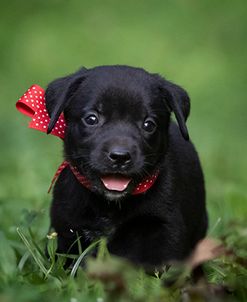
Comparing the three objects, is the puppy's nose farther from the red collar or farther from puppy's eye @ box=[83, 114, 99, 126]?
the red collar

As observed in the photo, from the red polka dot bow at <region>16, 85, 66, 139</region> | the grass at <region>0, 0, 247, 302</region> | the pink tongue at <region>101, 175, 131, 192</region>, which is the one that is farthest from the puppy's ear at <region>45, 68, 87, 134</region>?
the grass at <region>0, 0, 247, 302</region>

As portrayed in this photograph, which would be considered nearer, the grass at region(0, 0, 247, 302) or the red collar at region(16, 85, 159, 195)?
the grass at region(0, 0, 247, 302)

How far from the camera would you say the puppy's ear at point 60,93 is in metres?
5.04

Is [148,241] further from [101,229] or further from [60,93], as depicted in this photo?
[60,93]

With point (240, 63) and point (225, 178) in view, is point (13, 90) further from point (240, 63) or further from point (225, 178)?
point (225, 178)

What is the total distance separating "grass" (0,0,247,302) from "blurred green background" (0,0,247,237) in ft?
0.06

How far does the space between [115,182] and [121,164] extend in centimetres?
21

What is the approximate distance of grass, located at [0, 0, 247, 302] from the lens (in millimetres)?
3971

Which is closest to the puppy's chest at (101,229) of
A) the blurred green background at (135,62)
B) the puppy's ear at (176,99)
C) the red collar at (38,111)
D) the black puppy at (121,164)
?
the black puppy at (121,164)

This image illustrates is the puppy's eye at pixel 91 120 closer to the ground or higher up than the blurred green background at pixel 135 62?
higher up

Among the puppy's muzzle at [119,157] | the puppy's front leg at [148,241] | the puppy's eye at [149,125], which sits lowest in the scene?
the puppy's front leg at [148,241]

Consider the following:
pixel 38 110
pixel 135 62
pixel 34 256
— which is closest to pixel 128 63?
pixel 135 62

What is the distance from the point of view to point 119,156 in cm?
470

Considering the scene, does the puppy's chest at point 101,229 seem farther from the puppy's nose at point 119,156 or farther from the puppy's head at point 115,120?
the puppy's nose at point 119,156
